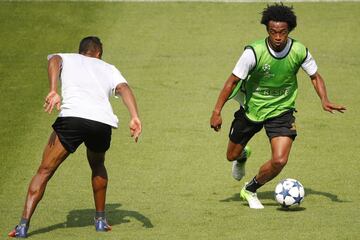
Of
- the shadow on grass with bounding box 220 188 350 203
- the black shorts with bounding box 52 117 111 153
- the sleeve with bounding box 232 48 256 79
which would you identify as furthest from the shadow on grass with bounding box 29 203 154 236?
the sleeve with bounding box 232 48 256 79

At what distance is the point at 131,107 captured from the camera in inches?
445

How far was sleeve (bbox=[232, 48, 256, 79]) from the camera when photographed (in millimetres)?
12656

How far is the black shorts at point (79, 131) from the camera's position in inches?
447

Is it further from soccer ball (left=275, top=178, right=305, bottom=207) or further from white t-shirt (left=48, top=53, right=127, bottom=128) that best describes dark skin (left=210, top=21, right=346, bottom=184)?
white t-shirt (left=48, top=53, right=127, bottom=128)

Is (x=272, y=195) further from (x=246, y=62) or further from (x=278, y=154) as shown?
(x=246, y=62)

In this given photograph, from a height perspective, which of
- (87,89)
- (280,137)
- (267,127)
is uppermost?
(87,89)

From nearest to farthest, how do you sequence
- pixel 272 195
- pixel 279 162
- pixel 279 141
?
pixel 279 162 → pixel 279 141 → pixel 272 195

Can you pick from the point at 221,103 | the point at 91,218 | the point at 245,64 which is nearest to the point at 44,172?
A: the point at 91,218

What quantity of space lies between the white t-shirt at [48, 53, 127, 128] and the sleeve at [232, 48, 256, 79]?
180 cm

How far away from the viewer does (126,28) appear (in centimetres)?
2294

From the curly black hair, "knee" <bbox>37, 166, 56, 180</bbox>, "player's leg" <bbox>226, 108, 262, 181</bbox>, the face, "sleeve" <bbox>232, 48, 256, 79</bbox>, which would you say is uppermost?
the curly black hair

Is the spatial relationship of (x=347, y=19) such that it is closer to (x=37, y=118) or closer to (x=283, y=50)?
(x=37, y=118)

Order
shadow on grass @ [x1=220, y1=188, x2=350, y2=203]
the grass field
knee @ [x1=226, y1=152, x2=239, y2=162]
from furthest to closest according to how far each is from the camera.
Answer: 1. shadow on grass @ [x1=220, y1=188, x2=350, y2=203]
2. knee @ [x1=226, y1=152, x2=239, y2=162]
3. the grass field

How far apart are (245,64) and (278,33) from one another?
57 cm
